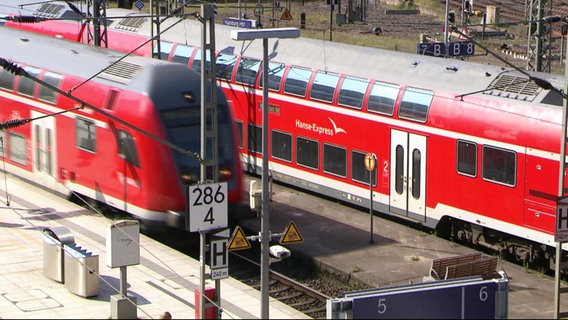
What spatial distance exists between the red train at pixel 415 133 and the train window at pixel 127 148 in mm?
2360

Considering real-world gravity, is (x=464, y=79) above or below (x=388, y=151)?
above

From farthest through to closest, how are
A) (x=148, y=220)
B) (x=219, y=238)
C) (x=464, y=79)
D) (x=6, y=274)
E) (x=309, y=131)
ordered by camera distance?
(x=309, y=131) < (x=464, y=79) < (x=148, y=220) < (x=6, y=274) < (x=219, y=238)

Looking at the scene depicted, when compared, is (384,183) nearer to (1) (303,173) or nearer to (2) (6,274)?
(1) (303,173)

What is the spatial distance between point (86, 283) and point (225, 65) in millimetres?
12063

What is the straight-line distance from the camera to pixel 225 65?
29.5 metres

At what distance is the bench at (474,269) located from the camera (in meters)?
19.5

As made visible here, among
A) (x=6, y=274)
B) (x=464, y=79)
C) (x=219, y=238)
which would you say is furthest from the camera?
(x=464, y=79)

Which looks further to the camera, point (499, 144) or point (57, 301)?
point (499, 144)

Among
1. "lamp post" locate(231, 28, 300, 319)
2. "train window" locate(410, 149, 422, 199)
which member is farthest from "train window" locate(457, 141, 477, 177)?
"lamp post" locate(231, 28, 300, 319)

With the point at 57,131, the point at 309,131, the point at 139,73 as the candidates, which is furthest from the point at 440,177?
the point at 57,131

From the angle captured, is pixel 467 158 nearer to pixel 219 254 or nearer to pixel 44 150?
pixel 219 254

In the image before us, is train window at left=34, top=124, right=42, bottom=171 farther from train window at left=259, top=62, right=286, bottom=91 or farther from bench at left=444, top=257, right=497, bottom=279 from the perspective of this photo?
bench at left=444, top=257, right=497, bottom=279

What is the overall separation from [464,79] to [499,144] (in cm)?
219

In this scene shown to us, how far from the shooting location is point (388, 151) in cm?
2408
